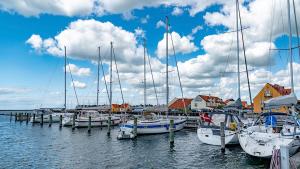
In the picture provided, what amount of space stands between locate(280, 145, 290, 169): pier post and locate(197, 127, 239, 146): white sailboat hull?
13646 millimetres

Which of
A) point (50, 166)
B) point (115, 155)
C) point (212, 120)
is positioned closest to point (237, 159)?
point (212, 120)

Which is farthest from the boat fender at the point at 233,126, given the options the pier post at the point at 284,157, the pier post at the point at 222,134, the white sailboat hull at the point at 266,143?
the pier post at the point at 284,157

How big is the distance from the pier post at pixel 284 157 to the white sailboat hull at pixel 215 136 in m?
13.6

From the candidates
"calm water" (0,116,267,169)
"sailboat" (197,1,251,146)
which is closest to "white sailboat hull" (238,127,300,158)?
"calm water" (0,116,267,169)

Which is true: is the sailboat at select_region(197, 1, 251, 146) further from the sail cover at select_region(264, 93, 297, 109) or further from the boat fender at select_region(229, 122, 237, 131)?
the sail cover at select_region(264, 93, 297, 109)

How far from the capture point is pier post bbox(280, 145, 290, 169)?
11773mm

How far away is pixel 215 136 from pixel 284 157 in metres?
14.6

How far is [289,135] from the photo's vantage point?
1859cm

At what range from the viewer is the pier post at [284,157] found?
38.6 feet

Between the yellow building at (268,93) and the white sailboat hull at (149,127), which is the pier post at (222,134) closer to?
the white sailboat hull at (149,127)

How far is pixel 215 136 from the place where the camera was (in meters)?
26.3

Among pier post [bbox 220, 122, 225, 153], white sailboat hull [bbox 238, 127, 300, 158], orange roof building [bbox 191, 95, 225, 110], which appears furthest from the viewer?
orange roof building [bbox 191, 95, 225, 110]

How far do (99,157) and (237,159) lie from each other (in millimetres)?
11419

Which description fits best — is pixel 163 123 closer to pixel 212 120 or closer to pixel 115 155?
pixel 212 120
